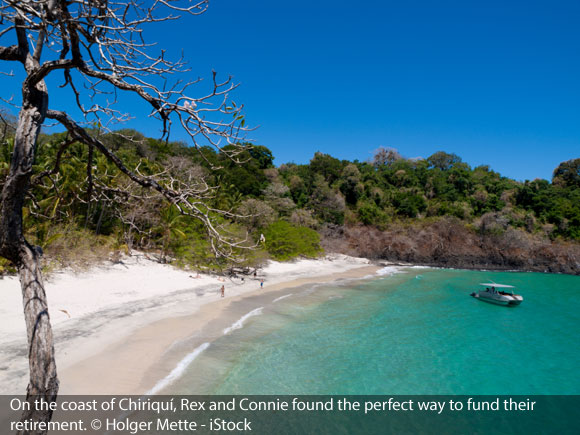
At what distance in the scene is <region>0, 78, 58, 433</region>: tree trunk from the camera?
2.09m

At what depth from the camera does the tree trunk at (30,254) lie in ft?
6.86

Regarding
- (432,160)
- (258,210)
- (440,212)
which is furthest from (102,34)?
(432,160)

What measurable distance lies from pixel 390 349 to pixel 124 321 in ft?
35.6

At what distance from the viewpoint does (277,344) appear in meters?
12.2

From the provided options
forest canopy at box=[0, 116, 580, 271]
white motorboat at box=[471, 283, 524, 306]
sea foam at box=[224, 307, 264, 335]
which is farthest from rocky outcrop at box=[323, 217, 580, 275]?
sea foam at box=[224, 307, 264, 335]

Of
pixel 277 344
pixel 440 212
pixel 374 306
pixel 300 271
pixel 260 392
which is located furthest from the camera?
pixel 440 212

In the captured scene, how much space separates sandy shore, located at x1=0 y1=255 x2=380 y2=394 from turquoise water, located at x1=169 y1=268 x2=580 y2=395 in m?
1.20

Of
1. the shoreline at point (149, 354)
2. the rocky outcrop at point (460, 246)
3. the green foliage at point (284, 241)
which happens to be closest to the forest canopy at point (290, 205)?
the green foliage at point (284, 241)

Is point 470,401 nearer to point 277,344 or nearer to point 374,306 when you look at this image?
point 277,344

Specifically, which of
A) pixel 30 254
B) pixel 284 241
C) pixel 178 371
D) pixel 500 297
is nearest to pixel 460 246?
pixel 500 297

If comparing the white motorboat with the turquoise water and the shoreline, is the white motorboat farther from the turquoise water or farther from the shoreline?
the shoreline

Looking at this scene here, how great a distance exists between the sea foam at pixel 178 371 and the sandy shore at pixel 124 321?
146mm

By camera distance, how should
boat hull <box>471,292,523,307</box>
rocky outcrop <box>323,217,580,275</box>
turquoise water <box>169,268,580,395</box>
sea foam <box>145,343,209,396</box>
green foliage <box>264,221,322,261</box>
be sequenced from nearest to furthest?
sea foam <box>145,343,209,396</box> → turquoise water <box>169,268,580,395</box> → boat hull <box>471,292,523,307</box> → green foliage <box>264,221,322,261</box> → rocky outcrop <box>323,217,580,275</box>

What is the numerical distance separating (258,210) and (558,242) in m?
44.1
